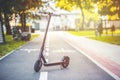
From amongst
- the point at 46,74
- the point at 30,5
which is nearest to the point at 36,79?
the point at 46,74

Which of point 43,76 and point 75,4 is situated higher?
point 75,4

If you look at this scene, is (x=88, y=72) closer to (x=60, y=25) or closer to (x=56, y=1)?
(x=56, y=1)

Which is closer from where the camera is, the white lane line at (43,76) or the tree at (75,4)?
the white lane line at (43,76)

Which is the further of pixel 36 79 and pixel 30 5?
pixel 30 5

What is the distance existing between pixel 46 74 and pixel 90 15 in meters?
76.1

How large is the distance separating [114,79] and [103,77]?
0.48 m

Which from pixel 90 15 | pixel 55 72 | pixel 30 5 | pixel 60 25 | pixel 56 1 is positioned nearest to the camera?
pixel 55 72

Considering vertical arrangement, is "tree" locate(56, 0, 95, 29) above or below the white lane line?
above

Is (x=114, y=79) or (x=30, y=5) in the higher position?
(x=30, y=5)

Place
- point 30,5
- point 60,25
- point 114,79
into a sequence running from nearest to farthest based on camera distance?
point 114,79 → point 30,5 → point 60,25

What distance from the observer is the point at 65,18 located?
356ft

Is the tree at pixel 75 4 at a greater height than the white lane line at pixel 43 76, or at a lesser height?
greater

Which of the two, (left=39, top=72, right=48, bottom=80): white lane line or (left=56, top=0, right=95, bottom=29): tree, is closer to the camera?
(left=39, top=72, right=48, bottom=80): white lane line

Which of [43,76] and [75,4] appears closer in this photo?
[43,76]
